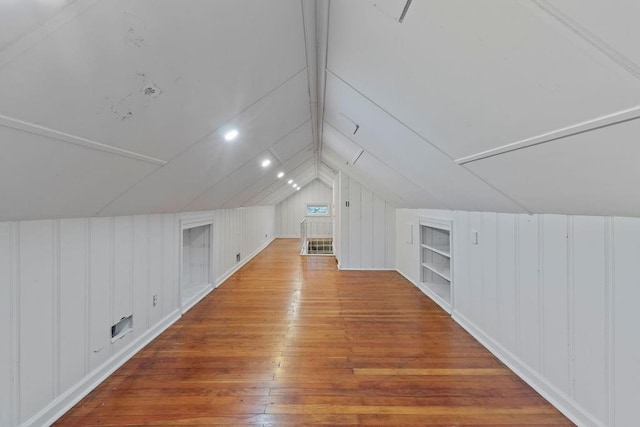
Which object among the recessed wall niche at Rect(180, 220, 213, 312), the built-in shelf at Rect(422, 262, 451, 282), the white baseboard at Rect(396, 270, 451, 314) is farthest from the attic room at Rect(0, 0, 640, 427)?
the recessed wall niche at Rect(180, 220, 213, 312)

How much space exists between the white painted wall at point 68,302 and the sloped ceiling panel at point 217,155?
267 mm

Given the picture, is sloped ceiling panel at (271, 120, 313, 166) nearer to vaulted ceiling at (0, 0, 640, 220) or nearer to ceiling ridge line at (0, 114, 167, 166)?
vaulted ceiling at (0, 0, 640, 220)

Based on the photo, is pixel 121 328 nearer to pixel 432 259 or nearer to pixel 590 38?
pixel 590 38

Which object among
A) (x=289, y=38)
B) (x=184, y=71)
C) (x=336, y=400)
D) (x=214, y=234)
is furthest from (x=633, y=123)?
(x=214, y=234)

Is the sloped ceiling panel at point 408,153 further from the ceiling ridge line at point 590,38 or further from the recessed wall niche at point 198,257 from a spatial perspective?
the recessed wall niche at point 198,257

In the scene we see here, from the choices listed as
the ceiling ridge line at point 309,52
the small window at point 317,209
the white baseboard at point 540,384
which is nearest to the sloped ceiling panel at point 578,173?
the white baseboard at point 540,384

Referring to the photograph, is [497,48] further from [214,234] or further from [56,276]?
[214,234]

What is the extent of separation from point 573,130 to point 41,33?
5.67ft

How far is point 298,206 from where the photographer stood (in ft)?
37.3

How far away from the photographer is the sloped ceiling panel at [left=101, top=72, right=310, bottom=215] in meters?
2.12

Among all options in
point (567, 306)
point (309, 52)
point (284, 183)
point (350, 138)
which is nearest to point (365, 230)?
point (284, 183)

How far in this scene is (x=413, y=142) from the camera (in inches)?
85.1

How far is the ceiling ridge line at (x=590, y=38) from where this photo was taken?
742 mm

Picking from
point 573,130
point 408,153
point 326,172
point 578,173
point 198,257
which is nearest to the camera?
point 573,130
